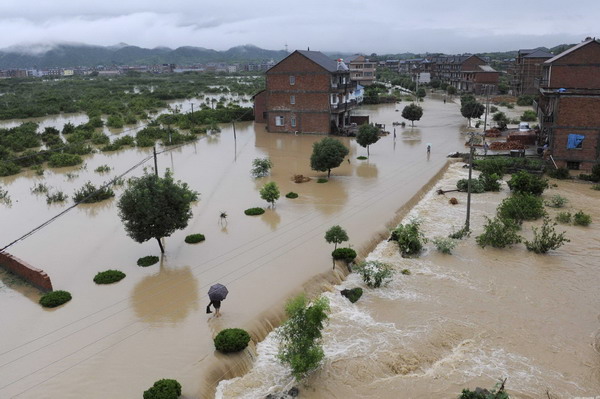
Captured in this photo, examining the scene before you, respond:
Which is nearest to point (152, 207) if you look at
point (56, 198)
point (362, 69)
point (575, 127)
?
point (56, 198)

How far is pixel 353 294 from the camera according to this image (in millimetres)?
18125

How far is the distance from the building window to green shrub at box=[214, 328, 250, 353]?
102 feet

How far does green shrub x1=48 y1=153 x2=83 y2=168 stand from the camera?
40594 mm

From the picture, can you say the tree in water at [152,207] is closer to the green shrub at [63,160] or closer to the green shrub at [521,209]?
the green shrub at [521,209]

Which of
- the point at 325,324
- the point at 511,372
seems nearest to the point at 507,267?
the point at 511,372

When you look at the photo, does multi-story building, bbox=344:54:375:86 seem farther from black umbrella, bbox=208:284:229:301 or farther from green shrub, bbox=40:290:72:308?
black umbrella, bbox=208:284:229:301

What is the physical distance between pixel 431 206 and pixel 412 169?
923 centimetres

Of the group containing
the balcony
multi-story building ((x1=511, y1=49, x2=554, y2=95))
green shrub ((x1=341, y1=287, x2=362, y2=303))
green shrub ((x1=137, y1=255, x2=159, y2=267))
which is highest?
multi-story building ((x1=511, y1=49, x2=554, y2=95))

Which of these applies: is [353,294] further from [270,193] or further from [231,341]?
[270,193]

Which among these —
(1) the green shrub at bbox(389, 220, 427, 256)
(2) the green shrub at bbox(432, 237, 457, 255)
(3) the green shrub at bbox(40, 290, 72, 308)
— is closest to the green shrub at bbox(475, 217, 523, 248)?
(2) the green shrub at bbox(432, 237, 457, 255)

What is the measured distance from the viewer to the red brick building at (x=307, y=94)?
5088cm

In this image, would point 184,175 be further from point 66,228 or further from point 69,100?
point 69,100

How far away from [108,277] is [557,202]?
25.0 meters

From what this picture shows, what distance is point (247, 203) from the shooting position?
2955cm
